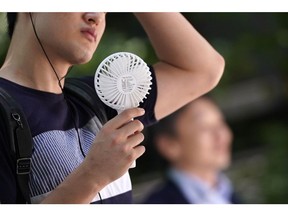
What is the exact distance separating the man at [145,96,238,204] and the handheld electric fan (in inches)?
77.3

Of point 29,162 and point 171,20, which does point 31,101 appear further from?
point 171,20

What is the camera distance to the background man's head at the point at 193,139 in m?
3.61

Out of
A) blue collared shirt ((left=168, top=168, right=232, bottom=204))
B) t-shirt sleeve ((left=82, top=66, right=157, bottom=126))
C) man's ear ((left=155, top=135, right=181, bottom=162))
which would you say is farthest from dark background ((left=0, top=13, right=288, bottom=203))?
t-shirt sleeve ((left=82, top=66, right=157, bottom=126))

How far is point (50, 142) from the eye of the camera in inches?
63.8

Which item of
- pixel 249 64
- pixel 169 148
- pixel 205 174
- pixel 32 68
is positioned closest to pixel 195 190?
pixel 205 174

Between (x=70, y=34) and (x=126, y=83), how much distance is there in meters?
0.19

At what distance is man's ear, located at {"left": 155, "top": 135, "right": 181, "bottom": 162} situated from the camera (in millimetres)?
3631

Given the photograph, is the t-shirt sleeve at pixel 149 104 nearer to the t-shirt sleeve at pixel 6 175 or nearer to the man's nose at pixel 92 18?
the man's nose at pixel 92 18

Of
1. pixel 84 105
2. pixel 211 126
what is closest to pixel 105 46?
pixel 211 126

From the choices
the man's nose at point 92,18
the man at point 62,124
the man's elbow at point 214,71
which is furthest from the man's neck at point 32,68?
the man's elbow at point 214,71

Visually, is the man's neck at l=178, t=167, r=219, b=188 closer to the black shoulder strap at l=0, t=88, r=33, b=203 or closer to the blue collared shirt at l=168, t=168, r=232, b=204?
the blue collared shirt at l=168, t=168, r=232, b=204

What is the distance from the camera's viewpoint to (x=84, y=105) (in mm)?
1772

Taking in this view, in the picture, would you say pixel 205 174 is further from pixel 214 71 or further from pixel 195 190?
pixel 214 71

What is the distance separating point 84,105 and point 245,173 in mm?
3848
